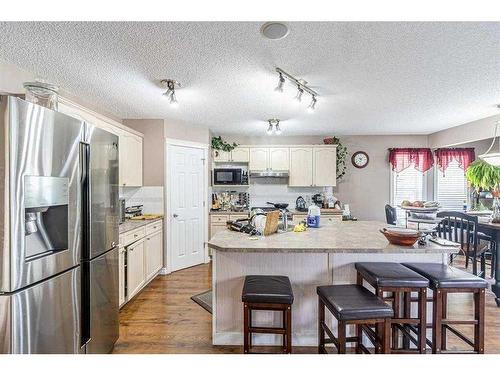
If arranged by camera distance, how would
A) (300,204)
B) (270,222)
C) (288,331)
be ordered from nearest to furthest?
(288,331)
(270,222)
(300,204)

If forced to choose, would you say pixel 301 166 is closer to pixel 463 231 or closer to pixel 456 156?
pixel 463 231

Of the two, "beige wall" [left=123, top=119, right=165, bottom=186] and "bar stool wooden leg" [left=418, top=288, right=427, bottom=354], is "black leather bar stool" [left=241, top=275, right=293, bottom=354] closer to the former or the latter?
"bar stool wooden leg" [left=418, top=288, right=427, bottom=354]

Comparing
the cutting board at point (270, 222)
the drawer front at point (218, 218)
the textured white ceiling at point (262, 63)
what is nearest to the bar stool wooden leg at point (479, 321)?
the cutting board at point (270, 222)

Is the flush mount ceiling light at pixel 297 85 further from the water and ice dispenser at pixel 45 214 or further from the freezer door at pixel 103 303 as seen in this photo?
the freezer door at pixel 103 303

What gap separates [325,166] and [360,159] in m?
0.90

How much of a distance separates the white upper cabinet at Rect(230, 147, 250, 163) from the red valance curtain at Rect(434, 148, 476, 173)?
3.90m

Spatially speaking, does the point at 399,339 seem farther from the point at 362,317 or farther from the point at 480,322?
the point at 362,317

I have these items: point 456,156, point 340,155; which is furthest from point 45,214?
point 456,156

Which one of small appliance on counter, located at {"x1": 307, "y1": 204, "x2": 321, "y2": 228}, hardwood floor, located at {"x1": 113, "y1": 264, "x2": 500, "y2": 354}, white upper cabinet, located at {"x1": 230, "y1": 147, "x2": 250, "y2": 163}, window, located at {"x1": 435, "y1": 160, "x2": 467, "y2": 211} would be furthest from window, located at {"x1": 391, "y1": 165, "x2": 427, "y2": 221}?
small appliance on counter, located at {"x1": 307, "y1": 204, "x2": 321, "y2": 228}

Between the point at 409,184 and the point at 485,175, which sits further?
the point at 409,184

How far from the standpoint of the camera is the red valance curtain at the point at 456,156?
5.00 m

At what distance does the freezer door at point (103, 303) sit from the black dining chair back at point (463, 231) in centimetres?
357

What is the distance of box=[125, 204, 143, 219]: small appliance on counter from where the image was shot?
371 cm

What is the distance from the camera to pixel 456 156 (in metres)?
5.04
